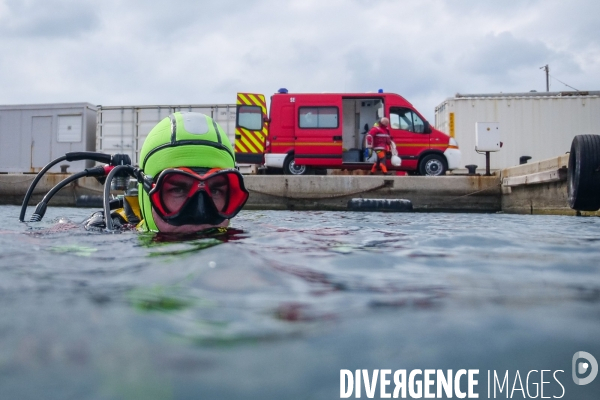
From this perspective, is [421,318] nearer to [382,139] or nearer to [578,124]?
[382,139]

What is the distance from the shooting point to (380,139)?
11828 millimetres

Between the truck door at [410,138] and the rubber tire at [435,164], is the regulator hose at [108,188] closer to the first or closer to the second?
the truck door at [410,138]

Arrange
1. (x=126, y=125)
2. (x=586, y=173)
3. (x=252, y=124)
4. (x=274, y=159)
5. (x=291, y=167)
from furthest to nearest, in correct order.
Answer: (x=126, y=125) → (x=252, y=124) → (x=291, y=167) → (x=274, y=159) → (x=586, y=173)

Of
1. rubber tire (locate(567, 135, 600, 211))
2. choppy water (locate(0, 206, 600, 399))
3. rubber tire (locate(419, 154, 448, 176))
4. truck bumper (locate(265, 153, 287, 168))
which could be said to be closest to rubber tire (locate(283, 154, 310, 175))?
truck bumper (locate(265, 153, 287, 168))

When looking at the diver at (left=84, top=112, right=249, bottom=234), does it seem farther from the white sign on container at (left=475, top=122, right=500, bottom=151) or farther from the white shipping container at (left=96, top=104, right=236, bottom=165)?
the white shipping container at (left=96, top=104, right=236, bottom=165)

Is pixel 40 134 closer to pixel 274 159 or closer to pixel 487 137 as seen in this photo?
pixel 274 159

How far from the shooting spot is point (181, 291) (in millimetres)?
1535

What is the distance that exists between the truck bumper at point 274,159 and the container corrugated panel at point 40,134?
24.4 ft

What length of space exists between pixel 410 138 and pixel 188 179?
1004 centimetres

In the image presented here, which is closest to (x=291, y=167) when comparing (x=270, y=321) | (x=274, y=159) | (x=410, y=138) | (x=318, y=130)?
(x=274, y=159)

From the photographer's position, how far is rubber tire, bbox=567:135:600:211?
5.73 meters

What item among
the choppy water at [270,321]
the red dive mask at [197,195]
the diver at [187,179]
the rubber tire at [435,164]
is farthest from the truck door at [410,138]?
the choppy water at [270,321]

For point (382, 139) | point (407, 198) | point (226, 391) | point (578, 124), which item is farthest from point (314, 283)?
point (578, 124)

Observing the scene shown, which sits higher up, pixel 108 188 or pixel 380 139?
pixel 380 139
